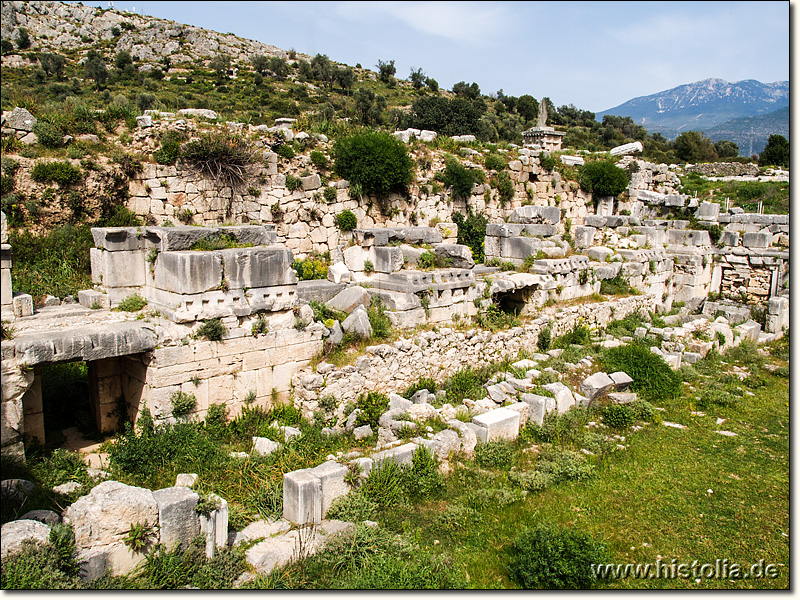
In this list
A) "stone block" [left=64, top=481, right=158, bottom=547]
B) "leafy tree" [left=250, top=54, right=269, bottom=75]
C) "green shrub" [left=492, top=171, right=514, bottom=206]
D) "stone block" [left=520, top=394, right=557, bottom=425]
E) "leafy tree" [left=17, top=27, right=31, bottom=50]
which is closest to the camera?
"stone block" [left=64, top=481, right=158, bottom=547]

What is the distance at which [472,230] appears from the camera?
58.1ft

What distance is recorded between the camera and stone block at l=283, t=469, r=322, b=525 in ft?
19.2

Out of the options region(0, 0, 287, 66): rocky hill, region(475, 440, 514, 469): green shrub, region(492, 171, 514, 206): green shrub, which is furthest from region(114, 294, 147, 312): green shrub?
region(0, 0, 287, 66): rocky hill

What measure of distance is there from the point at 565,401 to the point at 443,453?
2.87 m

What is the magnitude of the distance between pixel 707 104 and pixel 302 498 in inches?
4127

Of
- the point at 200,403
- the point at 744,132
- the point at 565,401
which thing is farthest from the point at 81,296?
the point at 744,132

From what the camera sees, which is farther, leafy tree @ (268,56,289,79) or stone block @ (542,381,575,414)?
leafy tree @ (268,56,289,79)

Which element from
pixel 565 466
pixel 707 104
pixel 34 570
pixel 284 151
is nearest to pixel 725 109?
pixel 707 104

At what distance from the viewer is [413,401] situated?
360 inches

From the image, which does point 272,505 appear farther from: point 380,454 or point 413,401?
point 413,401

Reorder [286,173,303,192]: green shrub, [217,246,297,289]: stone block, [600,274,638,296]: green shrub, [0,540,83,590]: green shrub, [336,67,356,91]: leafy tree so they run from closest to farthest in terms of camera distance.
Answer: [0,540,83,590]: green shrub, [217,246,297,289]: stone block, [600,274,638,296]: green shrub, [286,173,303,192]: green shrub, [336,67,356,91]: leafy tree

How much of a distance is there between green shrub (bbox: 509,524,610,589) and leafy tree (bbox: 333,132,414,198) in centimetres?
1215

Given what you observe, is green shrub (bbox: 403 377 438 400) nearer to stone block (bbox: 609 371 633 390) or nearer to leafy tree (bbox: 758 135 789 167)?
stone block (bbox: 609 371 633 390)

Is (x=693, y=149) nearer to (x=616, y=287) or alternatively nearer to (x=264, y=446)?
(x=616, y=287)
